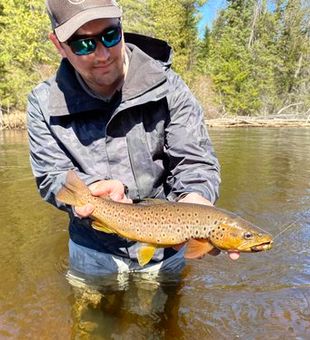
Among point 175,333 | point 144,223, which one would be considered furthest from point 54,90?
point 175,333

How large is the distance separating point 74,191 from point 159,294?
160cm

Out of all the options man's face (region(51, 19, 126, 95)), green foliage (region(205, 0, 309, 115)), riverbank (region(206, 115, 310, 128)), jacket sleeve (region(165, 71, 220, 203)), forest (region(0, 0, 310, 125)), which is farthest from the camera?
green foliage (region(205, 0, 309, 115))

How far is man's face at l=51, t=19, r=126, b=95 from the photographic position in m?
2.46

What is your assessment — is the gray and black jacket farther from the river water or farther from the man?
the river water

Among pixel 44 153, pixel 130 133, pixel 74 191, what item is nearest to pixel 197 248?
pixel 74 191

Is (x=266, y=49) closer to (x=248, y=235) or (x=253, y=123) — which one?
(x=253, y=123)

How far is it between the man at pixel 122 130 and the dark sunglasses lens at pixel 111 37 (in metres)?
0.03

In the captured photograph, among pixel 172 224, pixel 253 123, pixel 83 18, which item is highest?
pixel 83 18

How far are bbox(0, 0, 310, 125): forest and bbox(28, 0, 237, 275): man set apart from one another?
24448 millimetres

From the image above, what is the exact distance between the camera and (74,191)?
257 cm

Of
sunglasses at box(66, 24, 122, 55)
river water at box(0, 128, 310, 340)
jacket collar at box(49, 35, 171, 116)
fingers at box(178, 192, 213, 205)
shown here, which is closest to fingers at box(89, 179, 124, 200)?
fingers at box(178, 192, 213, 205)

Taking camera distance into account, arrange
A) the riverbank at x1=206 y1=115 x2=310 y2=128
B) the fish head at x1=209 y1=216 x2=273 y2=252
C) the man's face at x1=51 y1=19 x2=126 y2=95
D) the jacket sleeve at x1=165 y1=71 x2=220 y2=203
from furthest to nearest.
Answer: the riverbank at x1=206 y1=115 x2=310 y2=128
the jacket sleeve at x1=165 y1=71 x2=220 y2=203
the man's face at x1=51 y1=19 x2=126 y2=95
the fish head at x1=209 y1=216 x2=273 y2=252

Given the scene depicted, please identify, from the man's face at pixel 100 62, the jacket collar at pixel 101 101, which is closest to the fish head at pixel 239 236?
the jacket collar at pixel 101 101

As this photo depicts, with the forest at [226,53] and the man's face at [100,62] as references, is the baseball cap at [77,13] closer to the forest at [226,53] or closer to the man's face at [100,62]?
the man's face at [100,62]
